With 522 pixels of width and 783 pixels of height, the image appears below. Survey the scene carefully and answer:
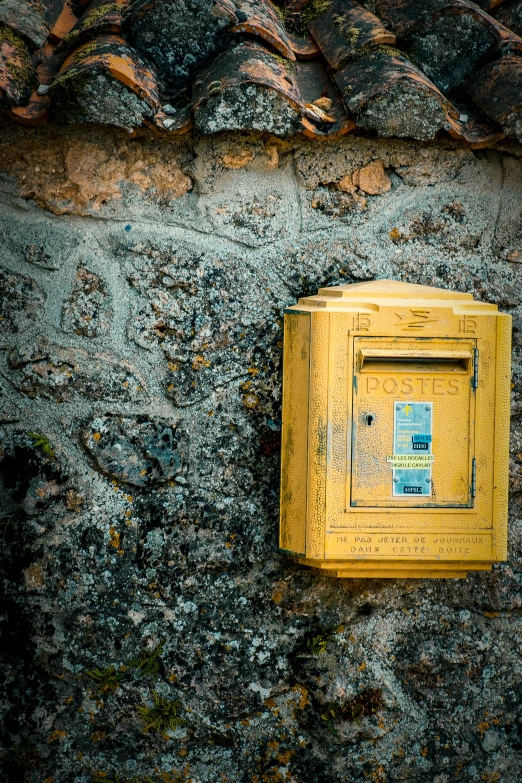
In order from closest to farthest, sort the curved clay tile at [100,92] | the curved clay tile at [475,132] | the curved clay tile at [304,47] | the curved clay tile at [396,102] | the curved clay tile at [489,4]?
the curved clay tile at [100,92], the curved clay tile at [396,102], the curved clay tile at [475,132], the curved clay tile at [304,47], the curved clay tile at [489,4]

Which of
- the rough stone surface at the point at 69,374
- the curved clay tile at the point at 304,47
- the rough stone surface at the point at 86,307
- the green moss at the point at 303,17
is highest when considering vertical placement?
the green moss at the point at 303,17

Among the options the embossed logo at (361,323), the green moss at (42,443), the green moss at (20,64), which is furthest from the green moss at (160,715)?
the green moss at (20,64)

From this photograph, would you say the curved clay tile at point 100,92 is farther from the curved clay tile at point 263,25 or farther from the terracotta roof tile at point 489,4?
the terracotta roof tile at point 489,4

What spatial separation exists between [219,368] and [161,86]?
0.70m

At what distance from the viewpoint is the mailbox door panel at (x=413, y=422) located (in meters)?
1.58

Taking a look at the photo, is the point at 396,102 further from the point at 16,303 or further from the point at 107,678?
the point at 107,678

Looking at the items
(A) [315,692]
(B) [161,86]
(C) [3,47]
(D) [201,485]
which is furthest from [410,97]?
(A) [315,692]

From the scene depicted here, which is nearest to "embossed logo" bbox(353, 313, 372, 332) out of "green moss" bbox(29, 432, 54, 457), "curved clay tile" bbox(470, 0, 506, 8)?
"green moss" bbox(29, 432, 54, 457)

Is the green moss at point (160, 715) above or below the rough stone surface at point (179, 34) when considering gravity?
below

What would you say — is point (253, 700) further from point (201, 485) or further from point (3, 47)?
point (3, 47)

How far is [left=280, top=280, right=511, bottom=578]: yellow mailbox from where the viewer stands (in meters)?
1.57

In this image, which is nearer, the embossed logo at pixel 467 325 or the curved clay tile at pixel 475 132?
the embossed logo at pixel 467 325

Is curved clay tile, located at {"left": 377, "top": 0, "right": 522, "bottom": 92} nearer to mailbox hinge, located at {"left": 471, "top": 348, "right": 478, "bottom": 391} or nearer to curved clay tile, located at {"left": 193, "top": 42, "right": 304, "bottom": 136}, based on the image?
curved clay tile, located at {"left": 193, "top": 42, "right": 304, "bottom": 136}

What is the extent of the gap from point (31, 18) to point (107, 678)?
1648 mm
